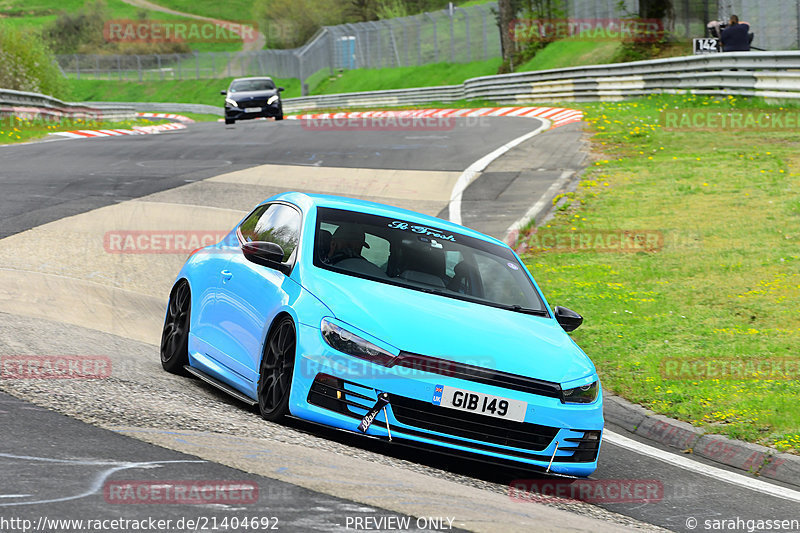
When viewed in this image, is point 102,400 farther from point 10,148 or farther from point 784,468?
point 10,148

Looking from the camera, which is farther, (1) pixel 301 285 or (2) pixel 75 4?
(2) pixel 75 4

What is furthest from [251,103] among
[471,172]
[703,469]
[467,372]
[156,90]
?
[156,90]

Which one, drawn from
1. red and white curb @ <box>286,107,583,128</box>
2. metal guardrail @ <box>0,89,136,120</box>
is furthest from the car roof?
metal guardrail @ <box>0,89,136,120</box>

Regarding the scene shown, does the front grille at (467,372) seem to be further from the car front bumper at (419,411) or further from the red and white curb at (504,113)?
the red and white curb at (504,113)

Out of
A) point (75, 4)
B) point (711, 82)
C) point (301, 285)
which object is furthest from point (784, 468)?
point (75, 4)

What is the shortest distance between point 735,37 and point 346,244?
2591 centimetres

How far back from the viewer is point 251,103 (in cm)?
3809

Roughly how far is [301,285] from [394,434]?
3.94 feet

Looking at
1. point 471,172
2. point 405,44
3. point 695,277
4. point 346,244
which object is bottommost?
point 695,277

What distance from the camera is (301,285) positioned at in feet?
21.1

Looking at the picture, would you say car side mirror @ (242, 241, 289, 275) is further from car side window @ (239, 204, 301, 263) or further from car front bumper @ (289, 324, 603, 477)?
car front bumper @ (289, 324, 603, 477)

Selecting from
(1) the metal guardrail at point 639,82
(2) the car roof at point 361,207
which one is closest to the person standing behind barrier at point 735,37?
(1) the metal guardrail at point 639,82

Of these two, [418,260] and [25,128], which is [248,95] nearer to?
[25,128]

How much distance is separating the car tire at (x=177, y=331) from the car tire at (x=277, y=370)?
1593 mm
